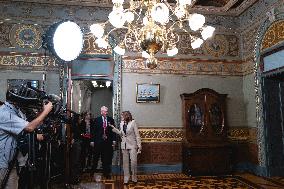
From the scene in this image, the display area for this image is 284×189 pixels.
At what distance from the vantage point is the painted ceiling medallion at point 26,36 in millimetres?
7492

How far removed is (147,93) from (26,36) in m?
3.72

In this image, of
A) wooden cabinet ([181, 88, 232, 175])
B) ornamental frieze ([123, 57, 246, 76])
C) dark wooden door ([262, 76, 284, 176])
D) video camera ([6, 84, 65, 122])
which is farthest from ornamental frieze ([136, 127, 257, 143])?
video camera ([6, 84, 65, 122])

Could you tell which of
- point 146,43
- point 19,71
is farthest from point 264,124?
point 19,71

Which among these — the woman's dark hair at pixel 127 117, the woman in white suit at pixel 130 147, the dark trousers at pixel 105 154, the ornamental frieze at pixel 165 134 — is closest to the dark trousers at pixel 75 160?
the dark trousers at pixel 105 154

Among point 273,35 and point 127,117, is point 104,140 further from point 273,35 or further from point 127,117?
point 273,35

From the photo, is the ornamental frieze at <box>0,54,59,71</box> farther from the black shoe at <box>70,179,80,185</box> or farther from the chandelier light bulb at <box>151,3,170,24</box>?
the chandelier light bulb at <box>151,3,170,24</box>

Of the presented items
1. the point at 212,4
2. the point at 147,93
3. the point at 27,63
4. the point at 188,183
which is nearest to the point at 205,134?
the point at 188,183

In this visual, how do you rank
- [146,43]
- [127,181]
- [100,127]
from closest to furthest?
[146,43] → [127,181] → [100,127]

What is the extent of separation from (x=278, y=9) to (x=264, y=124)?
9.53 feet

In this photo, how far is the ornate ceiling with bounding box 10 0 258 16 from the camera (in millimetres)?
7613

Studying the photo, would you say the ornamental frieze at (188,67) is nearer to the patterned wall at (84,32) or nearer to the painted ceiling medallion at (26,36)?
the patterned wall at (84,32)

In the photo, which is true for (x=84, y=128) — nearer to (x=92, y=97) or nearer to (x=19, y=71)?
(x=19, y=71)

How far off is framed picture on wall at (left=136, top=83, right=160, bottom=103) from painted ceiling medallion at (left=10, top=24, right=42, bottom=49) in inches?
121

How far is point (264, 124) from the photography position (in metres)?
7.16
